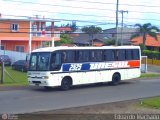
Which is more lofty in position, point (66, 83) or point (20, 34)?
point (20, 34)

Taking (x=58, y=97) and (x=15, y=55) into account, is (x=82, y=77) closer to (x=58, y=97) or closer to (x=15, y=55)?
(x=58, y=97)

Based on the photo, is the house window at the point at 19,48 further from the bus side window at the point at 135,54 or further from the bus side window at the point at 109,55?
the bus side window at the point at 109,55

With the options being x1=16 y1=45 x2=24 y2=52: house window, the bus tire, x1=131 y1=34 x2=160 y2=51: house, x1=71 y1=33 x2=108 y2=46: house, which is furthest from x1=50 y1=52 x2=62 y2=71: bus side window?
x1=71 y1=33 x2=108 y2=46: house

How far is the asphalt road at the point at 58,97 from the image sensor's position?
19.4 metres

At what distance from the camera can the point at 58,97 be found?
2320 centimetres

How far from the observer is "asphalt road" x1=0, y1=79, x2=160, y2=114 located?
1936 centimetres

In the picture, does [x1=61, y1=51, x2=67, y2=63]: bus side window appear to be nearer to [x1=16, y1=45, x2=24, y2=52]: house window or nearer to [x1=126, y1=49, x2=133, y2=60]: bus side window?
[x1=126, y1=49, x2=133, y2=60]: bus side window

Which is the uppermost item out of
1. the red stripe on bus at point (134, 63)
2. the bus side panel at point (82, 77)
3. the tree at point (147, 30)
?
the tree at point (147, 30)

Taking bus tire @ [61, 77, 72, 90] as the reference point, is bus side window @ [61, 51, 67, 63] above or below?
above

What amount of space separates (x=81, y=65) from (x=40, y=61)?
2866mm

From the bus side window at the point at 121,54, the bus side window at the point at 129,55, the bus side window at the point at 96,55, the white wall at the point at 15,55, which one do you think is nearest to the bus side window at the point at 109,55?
the bus side window at the point at 96,55

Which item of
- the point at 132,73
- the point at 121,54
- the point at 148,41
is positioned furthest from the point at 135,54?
the point at 148,41

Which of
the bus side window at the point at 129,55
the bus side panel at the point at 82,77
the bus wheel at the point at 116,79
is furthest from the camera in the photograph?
the bus side window at the point at 129,55

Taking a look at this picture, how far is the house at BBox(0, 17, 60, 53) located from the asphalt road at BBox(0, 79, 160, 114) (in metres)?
35.3
